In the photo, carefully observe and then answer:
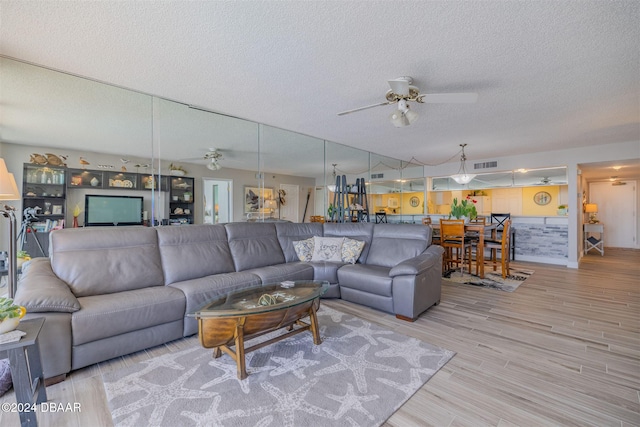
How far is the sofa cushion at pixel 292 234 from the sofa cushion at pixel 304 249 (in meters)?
0.06

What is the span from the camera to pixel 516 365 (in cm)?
205

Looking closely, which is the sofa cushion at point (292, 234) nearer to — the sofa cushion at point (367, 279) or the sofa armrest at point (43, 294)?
the sofa cushion at point (367, 279)

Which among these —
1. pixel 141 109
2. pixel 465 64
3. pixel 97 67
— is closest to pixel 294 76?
pixel 465 64

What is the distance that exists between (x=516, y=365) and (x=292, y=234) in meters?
2.94

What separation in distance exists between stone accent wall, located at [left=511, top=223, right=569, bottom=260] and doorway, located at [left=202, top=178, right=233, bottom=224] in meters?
6.53

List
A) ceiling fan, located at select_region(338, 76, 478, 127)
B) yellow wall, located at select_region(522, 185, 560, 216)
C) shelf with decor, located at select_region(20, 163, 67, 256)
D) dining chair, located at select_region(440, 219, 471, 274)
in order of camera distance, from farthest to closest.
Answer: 1. yellow wall, located at select_region(522, 185, 560, 216)
2. dining chair, located at select_region(440, 219, 471, 274)
3. shelf with decor, located at select_region(20, 163, 67, 256)
4. ceiling fan, located at select_region(338, 76, 478, 127)

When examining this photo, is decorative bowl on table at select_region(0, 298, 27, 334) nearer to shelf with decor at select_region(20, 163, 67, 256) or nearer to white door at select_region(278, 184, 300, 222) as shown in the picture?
shelf with decor at select_region(20, 163, 67, 256)

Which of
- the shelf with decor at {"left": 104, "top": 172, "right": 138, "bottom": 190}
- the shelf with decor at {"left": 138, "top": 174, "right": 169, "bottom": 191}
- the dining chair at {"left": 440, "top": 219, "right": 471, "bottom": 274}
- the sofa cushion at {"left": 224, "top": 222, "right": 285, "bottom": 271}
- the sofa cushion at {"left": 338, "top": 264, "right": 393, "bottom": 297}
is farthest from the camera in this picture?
the dining chair at {"left": 440, "top": 219, "right": 471, "bottom": 274}

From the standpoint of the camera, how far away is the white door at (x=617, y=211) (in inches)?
313

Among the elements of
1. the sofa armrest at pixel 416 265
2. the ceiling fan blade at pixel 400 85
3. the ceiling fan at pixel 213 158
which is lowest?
the sofa armrest at pixel 416 265

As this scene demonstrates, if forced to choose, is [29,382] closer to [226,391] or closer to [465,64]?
[226,391]

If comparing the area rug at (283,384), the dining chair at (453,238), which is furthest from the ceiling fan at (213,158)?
the dining chair at (453,238)

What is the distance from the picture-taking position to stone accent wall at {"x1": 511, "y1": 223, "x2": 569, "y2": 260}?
5890 millimetres

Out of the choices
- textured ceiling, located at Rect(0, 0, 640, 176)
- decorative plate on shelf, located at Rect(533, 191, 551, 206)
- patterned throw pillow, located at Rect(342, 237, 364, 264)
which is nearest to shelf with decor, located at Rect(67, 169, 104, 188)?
textured ceiling, located at Rect(0, 0, 640, 176)
